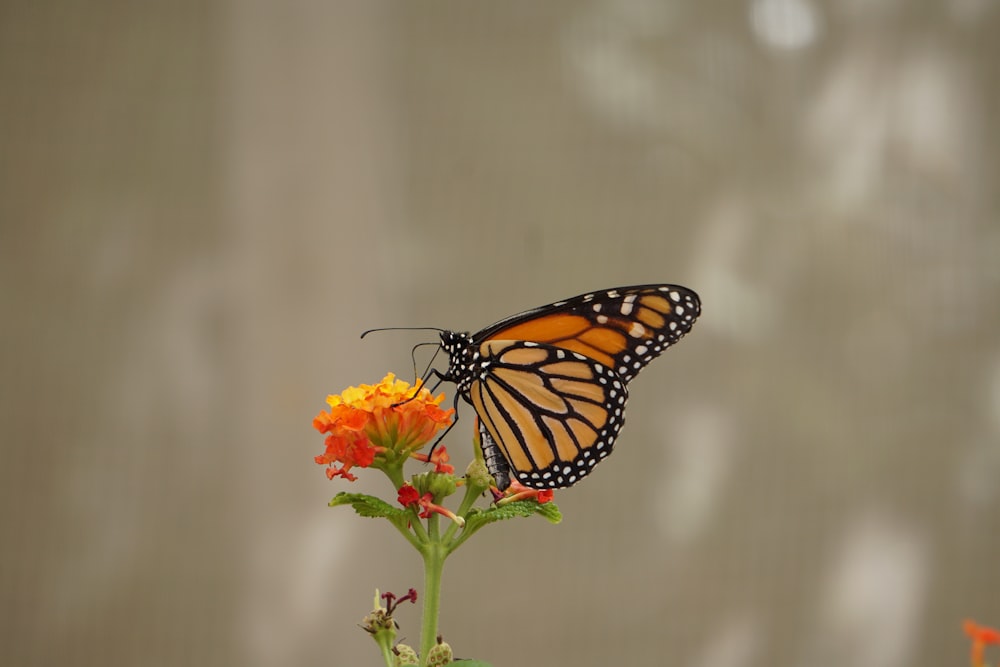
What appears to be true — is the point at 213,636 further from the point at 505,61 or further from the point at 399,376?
the point at 505,61

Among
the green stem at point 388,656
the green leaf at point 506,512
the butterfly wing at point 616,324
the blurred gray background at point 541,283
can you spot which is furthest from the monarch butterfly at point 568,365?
the blurred gray background at point 541,283

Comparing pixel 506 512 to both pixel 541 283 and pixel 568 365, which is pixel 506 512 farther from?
pixel 541 283

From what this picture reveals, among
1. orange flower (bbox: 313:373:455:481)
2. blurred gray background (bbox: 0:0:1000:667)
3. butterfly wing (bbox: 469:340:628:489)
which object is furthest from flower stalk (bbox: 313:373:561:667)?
blurred gray background (bbox: 0:0:1000:667)

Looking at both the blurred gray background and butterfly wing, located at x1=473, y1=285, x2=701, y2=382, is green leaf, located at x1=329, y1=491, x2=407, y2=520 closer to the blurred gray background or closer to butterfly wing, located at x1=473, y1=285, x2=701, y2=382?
butterfly wing, located at x1=473, y1=285, x2=701, y2=382

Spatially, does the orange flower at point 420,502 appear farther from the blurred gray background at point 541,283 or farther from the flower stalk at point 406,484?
the blurred gray background at point 541,283

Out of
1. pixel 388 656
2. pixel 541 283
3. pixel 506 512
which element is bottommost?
pixel 388 656

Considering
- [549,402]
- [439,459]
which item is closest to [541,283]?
[549,402]
